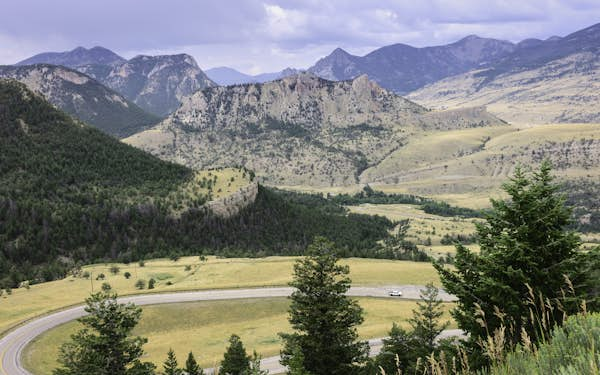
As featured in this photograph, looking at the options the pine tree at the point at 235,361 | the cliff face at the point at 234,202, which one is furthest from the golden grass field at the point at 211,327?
the cliff face at the point at 234,202

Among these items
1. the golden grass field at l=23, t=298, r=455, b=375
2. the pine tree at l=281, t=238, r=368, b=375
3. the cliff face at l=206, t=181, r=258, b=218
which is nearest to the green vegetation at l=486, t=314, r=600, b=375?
the pine tree at l=281, t=238, r=368, b=375

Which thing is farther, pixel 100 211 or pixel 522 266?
pixel 100 211

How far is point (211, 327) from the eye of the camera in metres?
57.8

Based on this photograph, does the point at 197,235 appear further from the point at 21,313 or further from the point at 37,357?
the point at 37,357

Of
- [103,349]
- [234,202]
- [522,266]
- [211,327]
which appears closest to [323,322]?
[103,349]

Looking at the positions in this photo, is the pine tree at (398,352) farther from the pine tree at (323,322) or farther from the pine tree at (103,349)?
the pine tree at (103,349)

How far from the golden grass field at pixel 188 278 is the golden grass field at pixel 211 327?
9.09m

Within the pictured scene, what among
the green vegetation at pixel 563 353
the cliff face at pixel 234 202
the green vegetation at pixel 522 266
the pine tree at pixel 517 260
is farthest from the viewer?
the cliff face at pixel 234 202

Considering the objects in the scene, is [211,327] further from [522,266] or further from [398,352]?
[522,266]

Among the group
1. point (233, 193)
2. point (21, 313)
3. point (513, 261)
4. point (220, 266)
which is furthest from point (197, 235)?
point (513, 261)

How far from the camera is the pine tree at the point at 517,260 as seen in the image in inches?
581

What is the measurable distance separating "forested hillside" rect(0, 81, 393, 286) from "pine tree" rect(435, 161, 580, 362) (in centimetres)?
9310

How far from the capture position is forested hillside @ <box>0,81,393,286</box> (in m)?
112

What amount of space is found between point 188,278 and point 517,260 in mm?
76908
